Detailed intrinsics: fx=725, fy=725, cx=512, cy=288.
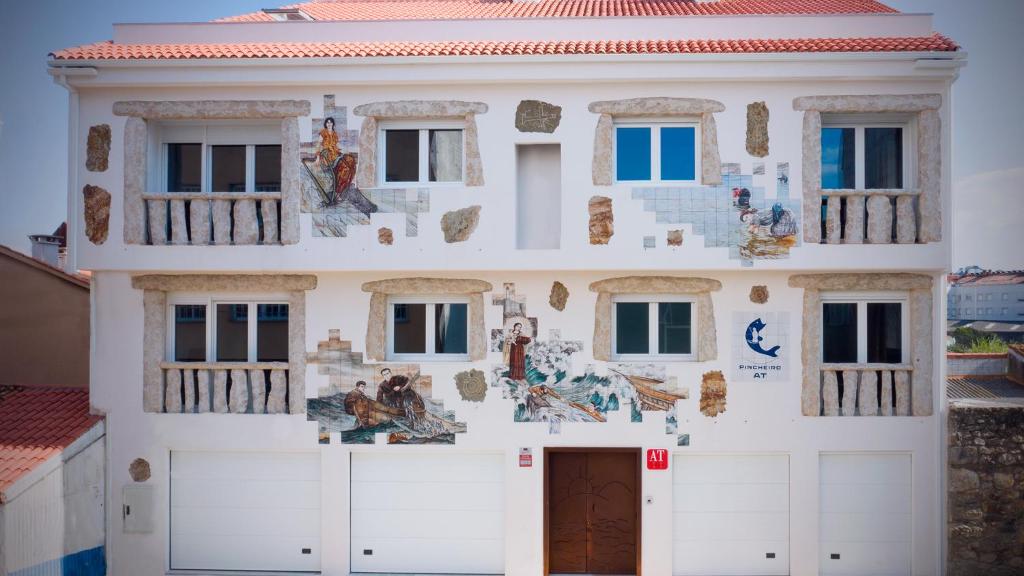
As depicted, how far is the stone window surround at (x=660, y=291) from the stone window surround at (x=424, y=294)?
167cm

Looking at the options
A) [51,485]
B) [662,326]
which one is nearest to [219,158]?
[51,485]

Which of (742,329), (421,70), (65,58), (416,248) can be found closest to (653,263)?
(742,329)

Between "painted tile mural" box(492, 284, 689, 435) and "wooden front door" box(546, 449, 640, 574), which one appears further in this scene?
"wooden front door" box(546, 449, 640, 574)

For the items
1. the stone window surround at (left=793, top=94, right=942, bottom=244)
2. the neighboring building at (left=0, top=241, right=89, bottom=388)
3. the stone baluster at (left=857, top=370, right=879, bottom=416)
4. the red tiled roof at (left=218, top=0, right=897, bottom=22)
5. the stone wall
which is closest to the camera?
the stone wall

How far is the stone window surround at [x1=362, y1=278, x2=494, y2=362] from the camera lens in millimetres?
10852

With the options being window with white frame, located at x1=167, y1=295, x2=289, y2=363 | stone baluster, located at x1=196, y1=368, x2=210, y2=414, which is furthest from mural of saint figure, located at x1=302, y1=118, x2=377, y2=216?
stone baluster, located at x1=196, y1=368, x2=210, y2=414

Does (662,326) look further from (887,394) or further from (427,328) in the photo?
(427,328)

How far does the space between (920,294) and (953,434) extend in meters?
2.08

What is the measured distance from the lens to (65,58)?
10625 millimetres

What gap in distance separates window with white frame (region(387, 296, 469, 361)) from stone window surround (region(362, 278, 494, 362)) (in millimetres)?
185

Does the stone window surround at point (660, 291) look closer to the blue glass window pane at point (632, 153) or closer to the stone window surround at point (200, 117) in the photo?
the blue glass window pane at point (632, 153)

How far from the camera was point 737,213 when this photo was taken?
1053 centimetres

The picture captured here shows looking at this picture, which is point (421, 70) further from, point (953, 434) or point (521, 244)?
point (953, 434)

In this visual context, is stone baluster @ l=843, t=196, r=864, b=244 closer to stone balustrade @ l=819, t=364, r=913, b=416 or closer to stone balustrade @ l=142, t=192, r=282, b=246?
stone balustrade @ l=819, t=364, r=913, b=416
